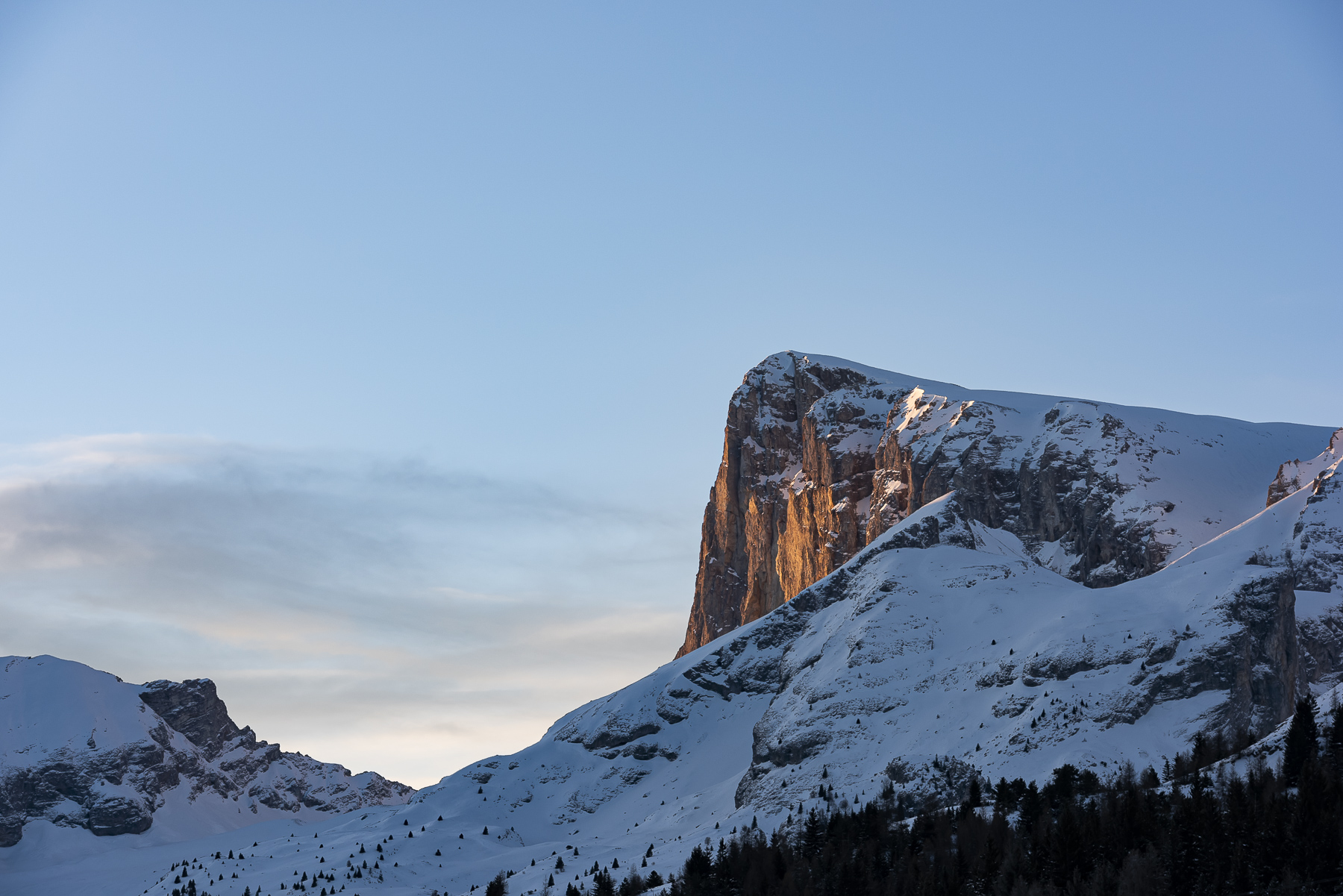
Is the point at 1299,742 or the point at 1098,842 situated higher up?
the point at 1299,742

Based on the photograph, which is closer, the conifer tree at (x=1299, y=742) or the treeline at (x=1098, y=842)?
the treeline at (x=1098, y=842)

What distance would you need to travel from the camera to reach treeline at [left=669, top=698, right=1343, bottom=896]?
15088 centimetres

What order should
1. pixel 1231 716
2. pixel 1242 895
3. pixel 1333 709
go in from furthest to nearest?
pixel 1231 716
pixel 1333 709
pixel 1242 895

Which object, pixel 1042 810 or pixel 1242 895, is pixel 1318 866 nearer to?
pixel 1242 895

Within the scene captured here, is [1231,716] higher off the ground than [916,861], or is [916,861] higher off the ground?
[1231,716]

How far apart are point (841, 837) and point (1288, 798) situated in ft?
181

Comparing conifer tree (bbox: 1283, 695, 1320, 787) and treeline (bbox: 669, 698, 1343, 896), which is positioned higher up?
conifer tree (bbox: 1283, 695, 1320, 787)

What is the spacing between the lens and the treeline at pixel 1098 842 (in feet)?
495

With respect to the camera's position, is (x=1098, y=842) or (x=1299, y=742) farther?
(x=1299, y=742)

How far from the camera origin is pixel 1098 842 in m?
163

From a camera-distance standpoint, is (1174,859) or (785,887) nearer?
(1174,859)

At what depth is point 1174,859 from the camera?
506ft

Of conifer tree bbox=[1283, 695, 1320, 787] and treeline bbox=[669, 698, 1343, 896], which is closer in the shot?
treeline bbox=[669, 698, 1343, 896]

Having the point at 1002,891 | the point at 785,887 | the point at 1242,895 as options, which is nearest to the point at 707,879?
the point at 785,887
